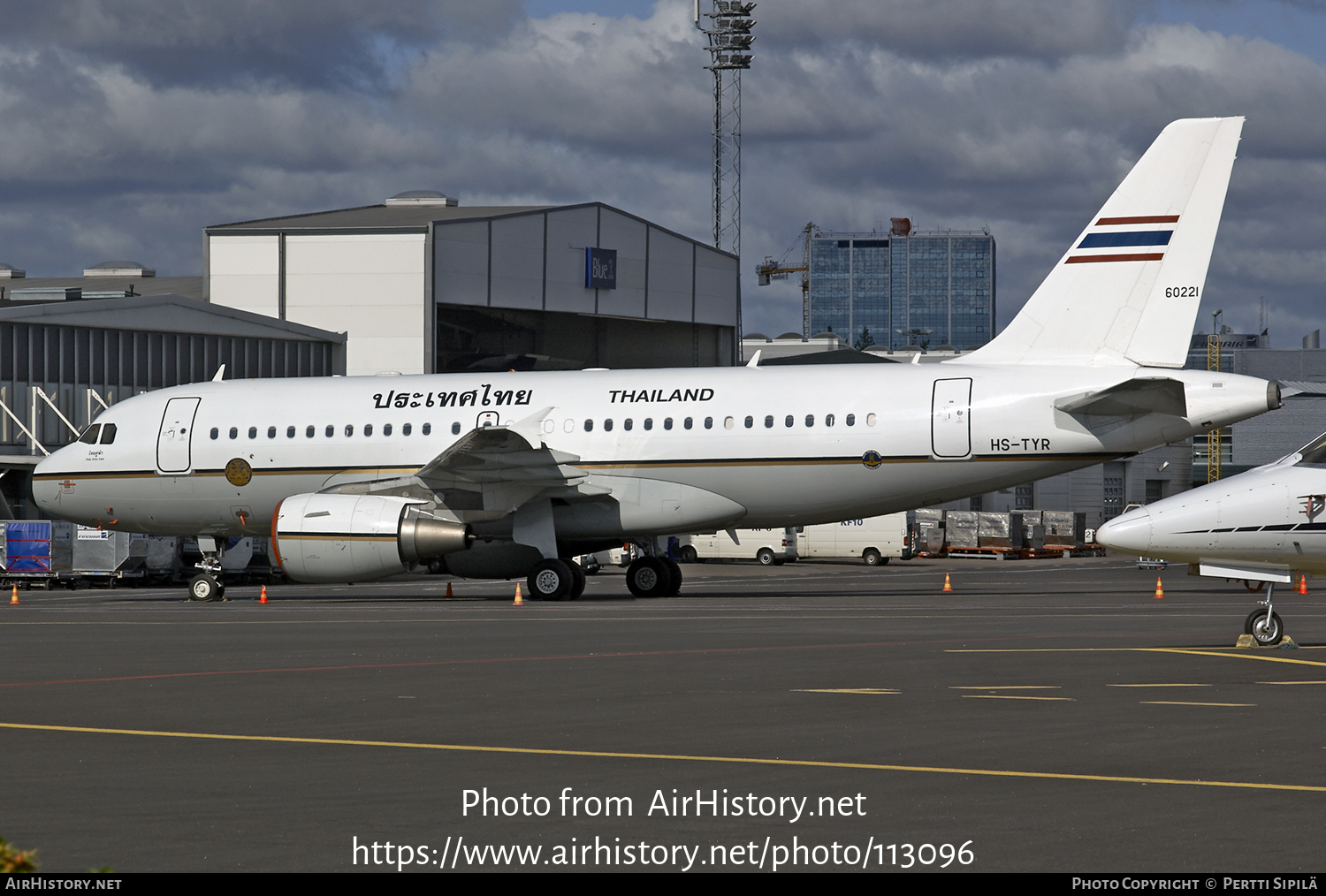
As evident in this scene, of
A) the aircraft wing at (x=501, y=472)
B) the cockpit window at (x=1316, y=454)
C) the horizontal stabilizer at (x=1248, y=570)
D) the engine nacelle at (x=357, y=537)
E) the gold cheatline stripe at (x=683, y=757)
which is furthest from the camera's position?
the aircraft wing at (x=501, y=472)

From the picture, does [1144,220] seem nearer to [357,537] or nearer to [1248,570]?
[1248,570]

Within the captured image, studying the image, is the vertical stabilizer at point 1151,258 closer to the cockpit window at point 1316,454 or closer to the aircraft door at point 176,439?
the cockpit window at point 1316,454

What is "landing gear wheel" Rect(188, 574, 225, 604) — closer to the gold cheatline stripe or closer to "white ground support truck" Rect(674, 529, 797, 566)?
the gold cheatline stripe

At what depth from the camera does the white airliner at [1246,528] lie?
15773mm

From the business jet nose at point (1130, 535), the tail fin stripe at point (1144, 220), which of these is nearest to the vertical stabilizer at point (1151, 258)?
the tail fin stripe at point (1144, 220)

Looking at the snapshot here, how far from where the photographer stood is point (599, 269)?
58.7 metres

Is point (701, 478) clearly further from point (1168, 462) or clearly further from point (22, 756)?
point (1168, 462)

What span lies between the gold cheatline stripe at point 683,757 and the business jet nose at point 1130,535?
7409 mm

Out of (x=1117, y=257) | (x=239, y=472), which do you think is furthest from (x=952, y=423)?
(x=239, y=472)

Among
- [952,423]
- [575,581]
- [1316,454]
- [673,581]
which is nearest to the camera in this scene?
[1316,454]

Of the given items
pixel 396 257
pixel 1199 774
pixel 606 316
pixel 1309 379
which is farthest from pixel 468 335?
pixel 1309 379

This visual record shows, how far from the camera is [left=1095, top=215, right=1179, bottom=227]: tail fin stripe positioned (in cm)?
2742

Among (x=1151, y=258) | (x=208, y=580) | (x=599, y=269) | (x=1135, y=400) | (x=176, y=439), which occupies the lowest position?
(x=208, y=580)

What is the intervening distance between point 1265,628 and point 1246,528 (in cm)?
160
